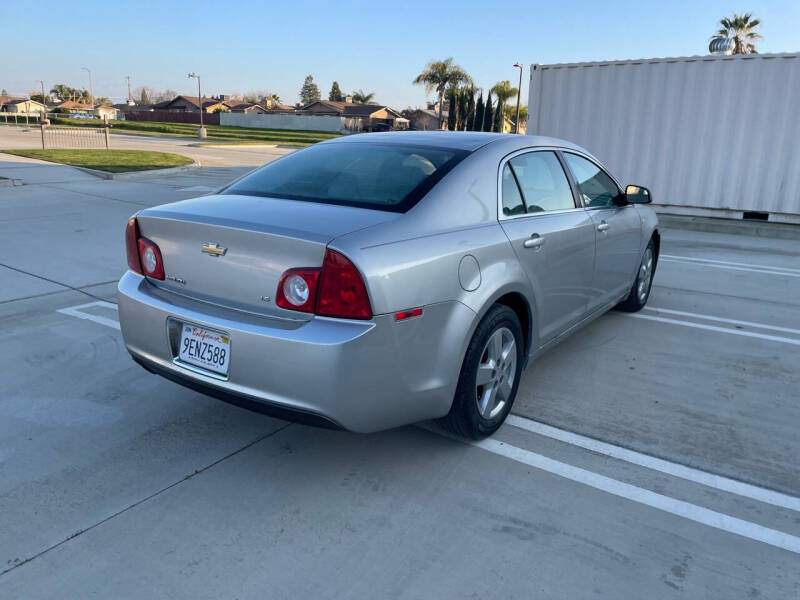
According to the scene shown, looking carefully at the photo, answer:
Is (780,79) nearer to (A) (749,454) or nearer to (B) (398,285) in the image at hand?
(A) (749,454)

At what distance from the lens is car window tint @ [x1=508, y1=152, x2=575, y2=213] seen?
3762mm

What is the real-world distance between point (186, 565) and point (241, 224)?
1351mm

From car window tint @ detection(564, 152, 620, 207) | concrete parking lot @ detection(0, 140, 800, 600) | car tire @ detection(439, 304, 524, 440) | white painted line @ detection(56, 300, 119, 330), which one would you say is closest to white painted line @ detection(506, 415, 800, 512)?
concrete parking lot @ detection(0, 140, 800, 600)

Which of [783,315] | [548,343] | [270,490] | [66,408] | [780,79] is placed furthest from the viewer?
[780,79]

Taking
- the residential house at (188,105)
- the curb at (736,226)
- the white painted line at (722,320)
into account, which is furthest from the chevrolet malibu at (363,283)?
the residential house at (188,105)

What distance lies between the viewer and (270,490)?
9.55 ft

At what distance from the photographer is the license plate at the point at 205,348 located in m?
2.79

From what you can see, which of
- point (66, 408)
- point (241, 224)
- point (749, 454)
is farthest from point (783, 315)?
point (66, 408)

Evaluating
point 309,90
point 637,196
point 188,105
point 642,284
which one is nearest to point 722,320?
point 642,284

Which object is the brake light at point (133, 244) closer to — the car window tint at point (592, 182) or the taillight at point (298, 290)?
A: the taillight at point (298, 290)

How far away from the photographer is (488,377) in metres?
3.32

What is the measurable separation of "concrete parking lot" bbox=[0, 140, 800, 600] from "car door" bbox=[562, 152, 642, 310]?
1.76 ft

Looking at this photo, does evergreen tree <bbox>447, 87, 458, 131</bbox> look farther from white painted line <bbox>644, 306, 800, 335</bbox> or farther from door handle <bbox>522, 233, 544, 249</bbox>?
door handle <bbox>522, 233, 544, 249</bbox>

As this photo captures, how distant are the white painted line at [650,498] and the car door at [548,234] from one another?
79 centimetres
